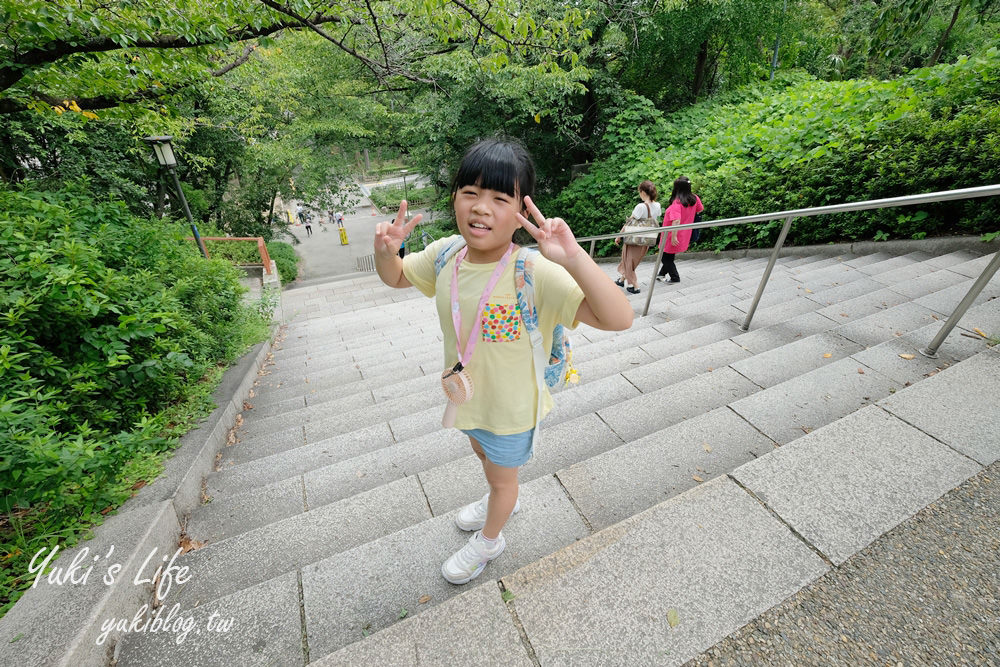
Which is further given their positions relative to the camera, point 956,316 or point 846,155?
point 846,155

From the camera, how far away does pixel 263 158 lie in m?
12.1

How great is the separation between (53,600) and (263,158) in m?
13.6

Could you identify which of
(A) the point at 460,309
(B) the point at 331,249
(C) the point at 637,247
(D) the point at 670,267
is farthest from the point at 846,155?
(B) the point at 331,249

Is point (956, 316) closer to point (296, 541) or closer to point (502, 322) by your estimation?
point (502, 322)

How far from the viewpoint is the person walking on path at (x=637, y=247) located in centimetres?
491

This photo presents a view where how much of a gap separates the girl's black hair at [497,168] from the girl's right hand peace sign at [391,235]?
1.01 ft

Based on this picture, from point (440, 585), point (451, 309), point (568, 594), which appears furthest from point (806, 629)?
point (451, 309)

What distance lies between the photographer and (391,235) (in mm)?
1397

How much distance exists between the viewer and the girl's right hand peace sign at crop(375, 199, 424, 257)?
1.37 metres

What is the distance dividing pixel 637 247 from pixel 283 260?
530 inches

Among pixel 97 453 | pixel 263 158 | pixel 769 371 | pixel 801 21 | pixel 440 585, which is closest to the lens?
pixel 440 585

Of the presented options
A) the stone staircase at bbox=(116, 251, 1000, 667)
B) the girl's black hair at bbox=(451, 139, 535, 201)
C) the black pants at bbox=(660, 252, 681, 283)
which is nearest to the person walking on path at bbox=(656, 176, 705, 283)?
the black pants at bbox=(660, 252, 681, 283)

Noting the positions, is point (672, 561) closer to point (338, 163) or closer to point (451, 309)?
point (451, 309)

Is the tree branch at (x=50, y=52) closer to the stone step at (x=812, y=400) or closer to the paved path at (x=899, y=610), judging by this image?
the stone step at (x=812, y=400)
